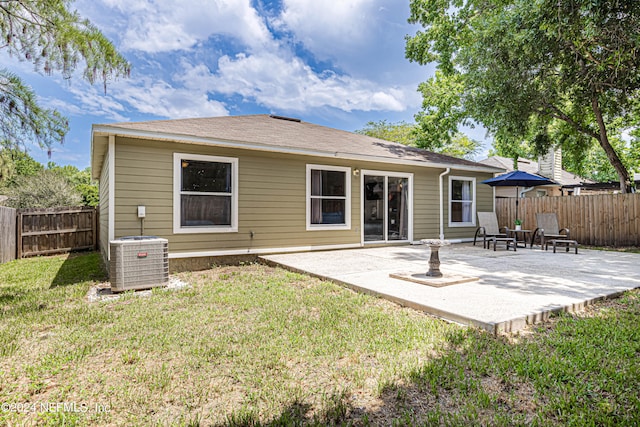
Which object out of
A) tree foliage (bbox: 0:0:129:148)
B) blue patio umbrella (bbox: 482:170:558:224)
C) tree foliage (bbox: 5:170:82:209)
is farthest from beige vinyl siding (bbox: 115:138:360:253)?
tree foliage (bbox: 5:170:82:209)

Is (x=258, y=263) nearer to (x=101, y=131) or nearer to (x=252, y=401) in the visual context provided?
(x=101, y=131)

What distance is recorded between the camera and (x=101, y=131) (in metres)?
5.16

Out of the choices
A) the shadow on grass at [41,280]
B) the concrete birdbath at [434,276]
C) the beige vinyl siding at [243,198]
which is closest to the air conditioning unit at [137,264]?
the shadow on grass at [41,280]

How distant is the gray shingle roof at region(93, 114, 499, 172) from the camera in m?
5.69

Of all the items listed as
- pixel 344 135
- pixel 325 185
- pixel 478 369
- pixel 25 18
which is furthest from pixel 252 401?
pixel 344 135

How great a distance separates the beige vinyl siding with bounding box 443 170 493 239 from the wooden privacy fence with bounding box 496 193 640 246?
1492 mm

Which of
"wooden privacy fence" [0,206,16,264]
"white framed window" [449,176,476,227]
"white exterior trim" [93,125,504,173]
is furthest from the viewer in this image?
"white framed window" [449,176,476,227]

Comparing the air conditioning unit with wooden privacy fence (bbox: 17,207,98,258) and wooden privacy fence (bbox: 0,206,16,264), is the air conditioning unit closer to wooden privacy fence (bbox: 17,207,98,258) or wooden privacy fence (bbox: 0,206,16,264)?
wooden privacy fence (bbox: 0,206,16,264)

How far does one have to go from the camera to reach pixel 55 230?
9.02 m

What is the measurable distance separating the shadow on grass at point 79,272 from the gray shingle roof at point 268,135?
238cm

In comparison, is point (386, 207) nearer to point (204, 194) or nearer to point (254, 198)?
point (254, 198)

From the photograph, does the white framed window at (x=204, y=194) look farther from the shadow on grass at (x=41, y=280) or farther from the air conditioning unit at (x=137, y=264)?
the shadow on grass at (x=41, y=280)

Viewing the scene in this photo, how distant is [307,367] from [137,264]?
10.7ft

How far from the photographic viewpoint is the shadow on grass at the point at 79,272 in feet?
17.7
